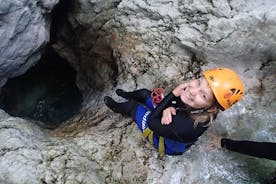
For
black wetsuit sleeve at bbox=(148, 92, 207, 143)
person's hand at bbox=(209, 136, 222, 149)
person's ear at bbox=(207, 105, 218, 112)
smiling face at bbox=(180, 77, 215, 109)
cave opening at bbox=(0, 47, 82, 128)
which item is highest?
smiling face at bbox=(180, 77, 215, 109)

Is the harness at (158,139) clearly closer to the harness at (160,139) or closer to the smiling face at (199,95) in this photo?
the harness at (160,139)

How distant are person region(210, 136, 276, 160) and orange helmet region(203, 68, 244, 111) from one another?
738 millimetres

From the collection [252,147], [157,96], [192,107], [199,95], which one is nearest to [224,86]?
[199,95]

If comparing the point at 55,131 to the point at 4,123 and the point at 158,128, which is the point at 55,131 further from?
the point at 158,128

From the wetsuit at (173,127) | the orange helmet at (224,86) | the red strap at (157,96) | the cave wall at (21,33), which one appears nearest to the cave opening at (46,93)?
the cave wall at (21,33)

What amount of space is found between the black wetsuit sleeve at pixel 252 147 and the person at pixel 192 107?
1.78ft

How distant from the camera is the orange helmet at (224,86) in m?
4.03

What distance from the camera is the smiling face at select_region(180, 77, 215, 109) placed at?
4.09 meters

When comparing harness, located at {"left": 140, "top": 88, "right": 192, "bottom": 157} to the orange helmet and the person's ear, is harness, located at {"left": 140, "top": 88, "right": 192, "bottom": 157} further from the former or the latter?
the orange helmet

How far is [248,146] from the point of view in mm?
4605

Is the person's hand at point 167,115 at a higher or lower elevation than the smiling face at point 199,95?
A: lower

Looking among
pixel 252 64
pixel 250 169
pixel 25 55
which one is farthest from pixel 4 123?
pixel 252 64

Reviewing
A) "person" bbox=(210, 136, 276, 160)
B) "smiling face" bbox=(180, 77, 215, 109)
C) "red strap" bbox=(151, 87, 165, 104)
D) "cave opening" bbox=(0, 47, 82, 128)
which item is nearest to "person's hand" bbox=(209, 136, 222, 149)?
"person" bbox=(210, 136, 276, 160)

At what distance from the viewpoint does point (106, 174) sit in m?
4.52
